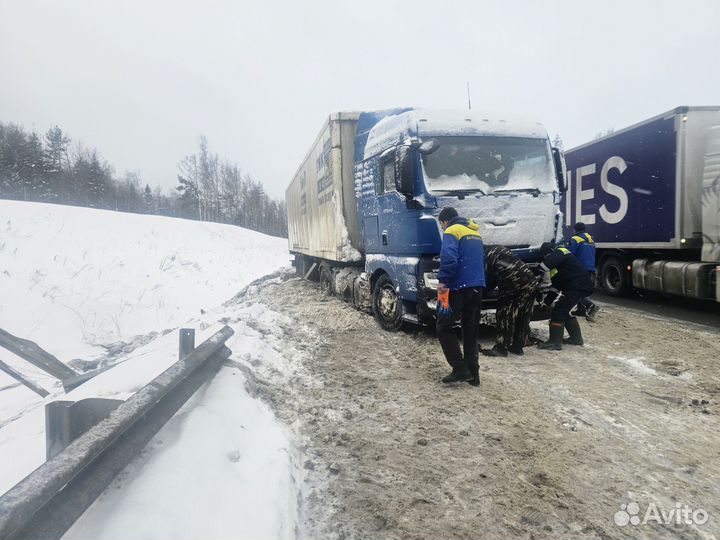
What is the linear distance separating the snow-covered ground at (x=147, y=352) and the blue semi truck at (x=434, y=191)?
2080 millimetres

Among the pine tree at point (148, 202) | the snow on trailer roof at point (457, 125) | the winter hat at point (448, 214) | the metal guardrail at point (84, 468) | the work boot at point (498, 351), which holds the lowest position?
the work boot at point (498, 351)

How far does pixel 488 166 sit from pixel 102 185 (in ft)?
203

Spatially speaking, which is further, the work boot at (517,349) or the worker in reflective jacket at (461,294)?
the work boot at (517,349)

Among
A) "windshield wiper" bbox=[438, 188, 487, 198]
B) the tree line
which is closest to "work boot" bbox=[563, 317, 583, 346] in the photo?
"windshield wiper" bbox=[438, 188, 487, 198]

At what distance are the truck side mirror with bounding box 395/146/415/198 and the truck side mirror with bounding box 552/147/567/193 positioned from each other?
92.1 inches

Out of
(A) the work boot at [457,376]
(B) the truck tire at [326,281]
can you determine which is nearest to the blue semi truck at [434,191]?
(A) the work boot at [457,376]

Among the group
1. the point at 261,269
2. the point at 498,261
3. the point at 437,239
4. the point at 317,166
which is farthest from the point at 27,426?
the point at 261,269

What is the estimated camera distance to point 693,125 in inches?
316

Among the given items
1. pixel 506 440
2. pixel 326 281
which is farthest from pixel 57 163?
pixel 506 440

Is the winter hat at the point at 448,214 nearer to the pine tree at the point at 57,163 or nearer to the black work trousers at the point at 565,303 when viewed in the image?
the black work trousers at the point at 565,303

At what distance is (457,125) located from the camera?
240 inches

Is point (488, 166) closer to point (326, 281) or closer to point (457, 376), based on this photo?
point (457, 376)

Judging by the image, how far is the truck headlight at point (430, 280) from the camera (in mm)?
5656

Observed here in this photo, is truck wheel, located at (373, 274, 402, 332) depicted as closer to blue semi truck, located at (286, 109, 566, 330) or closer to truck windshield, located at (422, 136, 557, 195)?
blue semi truck, located at (286, 109, 566, 330)
